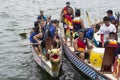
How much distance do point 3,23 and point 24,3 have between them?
27.2 ft

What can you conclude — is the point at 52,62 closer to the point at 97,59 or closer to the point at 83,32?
the point at 97,59

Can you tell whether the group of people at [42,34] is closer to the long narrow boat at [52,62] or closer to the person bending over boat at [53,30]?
the person bending over boat at [53,30]

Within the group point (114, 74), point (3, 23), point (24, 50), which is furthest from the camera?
point (3, 23)

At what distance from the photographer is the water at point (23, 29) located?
571 inches

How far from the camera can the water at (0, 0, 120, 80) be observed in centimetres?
1452

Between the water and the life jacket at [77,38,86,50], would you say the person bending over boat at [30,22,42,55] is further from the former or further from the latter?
the life jacket at [77,38,86,50]

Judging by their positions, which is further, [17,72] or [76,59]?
[17,72]

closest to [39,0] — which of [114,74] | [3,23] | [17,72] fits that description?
[3,23]

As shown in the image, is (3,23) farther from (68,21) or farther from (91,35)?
(91,35)

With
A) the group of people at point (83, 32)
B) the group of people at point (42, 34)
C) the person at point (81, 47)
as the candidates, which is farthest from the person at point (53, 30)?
the person at point (81, 47)

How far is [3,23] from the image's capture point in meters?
24.3

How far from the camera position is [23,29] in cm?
2248

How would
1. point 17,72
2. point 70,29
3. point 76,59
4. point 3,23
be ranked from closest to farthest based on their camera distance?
point 76,59 < point 17,72 < point 70,29 < point 3,23

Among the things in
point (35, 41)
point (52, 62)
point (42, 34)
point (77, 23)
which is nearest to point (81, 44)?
point (52, 62)
